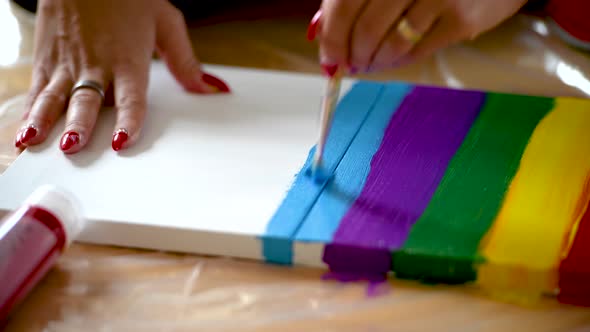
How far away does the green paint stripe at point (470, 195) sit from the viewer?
58cm

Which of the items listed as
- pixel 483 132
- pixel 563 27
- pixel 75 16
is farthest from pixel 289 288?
pixel 563 27

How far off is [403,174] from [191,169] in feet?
0.81

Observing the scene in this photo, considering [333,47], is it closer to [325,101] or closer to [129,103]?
[325,101]

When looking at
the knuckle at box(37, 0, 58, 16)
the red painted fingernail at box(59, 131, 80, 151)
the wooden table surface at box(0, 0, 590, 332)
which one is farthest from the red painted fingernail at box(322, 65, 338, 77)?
the knuckle at box(37, 0, 58, 16)

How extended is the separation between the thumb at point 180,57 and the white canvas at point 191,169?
2cm

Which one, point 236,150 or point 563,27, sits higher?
point 563,27

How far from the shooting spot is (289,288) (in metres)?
0.58

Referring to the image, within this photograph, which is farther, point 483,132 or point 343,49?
point 483,132

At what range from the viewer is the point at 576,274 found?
554 millimetres

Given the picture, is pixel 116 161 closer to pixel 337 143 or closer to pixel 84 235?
pixel 84 235

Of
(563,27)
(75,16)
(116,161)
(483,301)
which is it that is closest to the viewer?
(483,301)

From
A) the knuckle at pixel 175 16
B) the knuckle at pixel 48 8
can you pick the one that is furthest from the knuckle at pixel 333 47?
the knuckle at pixel 48 8

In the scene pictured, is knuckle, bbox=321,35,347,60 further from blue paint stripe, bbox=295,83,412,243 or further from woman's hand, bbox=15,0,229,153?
woman's hand, bbox=15,0,229,153

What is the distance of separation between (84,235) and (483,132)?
0.49 m
